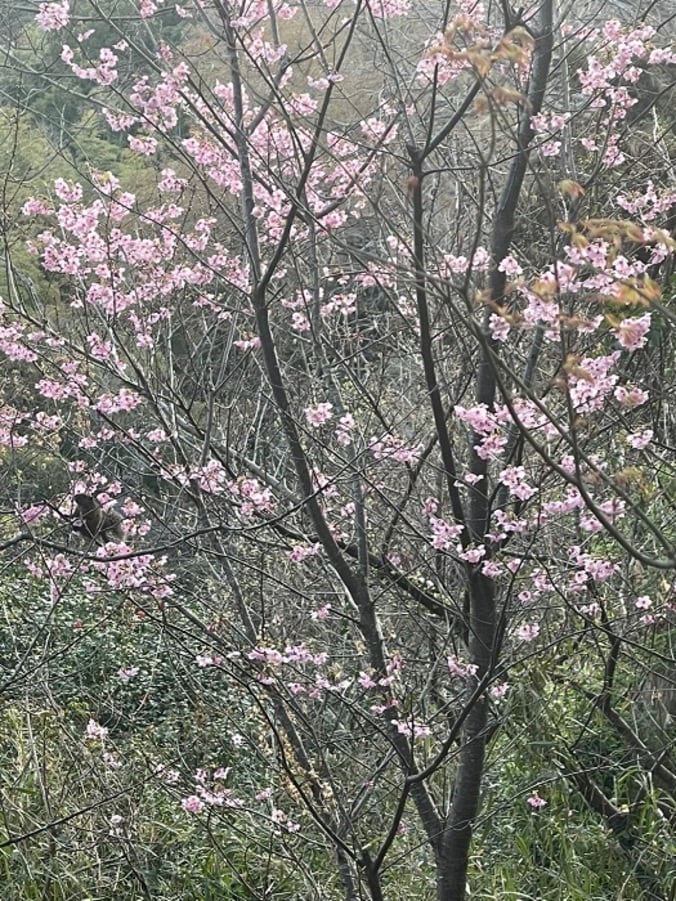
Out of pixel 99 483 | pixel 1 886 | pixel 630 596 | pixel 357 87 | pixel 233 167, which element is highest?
pixel 357 87

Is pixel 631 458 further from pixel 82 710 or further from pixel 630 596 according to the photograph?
pixel 82 710

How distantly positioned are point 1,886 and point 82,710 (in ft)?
5.43

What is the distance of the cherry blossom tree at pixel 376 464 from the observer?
302 cm

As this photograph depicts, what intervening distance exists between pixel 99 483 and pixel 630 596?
7.30 ft

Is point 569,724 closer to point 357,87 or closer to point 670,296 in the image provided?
point 670,296

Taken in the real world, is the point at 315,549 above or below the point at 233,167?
below

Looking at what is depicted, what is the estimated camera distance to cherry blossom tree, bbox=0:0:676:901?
302cm

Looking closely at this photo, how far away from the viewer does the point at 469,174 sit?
4.76 m

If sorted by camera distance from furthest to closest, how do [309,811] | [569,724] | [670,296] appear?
[670,296], [569,724], [309,811]

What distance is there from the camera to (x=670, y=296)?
216 inches

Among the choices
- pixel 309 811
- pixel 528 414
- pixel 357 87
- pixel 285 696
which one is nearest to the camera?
pixel 528 414

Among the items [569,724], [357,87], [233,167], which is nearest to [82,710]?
[569,724]

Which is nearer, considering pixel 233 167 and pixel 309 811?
pixel 309 811

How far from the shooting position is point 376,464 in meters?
3.70
